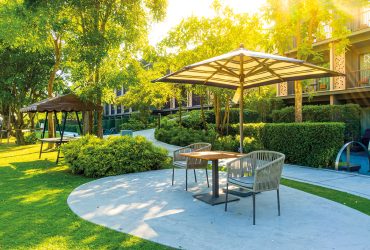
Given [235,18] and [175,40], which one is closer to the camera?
[235,18]

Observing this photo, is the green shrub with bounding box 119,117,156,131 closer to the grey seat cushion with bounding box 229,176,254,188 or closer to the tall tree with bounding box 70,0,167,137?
the tall tree with bounding box 70,0,167,137

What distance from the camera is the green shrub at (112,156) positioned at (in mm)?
8133

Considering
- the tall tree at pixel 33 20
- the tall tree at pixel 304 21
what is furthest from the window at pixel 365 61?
the tall tree at pixel 33 20

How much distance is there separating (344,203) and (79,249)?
4.56 meters

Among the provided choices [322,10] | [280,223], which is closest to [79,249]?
[280,223]

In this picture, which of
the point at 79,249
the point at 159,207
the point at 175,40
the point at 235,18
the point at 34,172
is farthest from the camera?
the point at 175,40

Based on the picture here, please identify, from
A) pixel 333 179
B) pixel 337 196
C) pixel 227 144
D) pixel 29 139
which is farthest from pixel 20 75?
pixel 337 196

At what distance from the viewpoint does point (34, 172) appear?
886 centimetres

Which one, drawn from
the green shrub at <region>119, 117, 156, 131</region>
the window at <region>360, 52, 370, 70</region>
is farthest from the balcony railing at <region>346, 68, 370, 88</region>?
the green shrub at <region>119, 117, 156, 131</region>

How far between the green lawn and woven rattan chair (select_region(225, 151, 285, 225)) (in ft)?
5.08

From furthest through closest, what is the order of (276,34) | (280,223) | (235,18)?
(235,18) → (276,34) → (280,223)

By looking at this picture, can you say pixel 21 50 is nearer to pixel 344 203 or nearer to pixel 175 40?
pixel 175 40

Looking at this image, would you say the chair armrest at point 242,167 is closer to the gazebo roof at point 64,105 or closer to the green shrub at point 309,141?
the green shrub at point 309,141

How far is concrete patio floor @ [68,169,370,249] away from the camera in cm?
378
